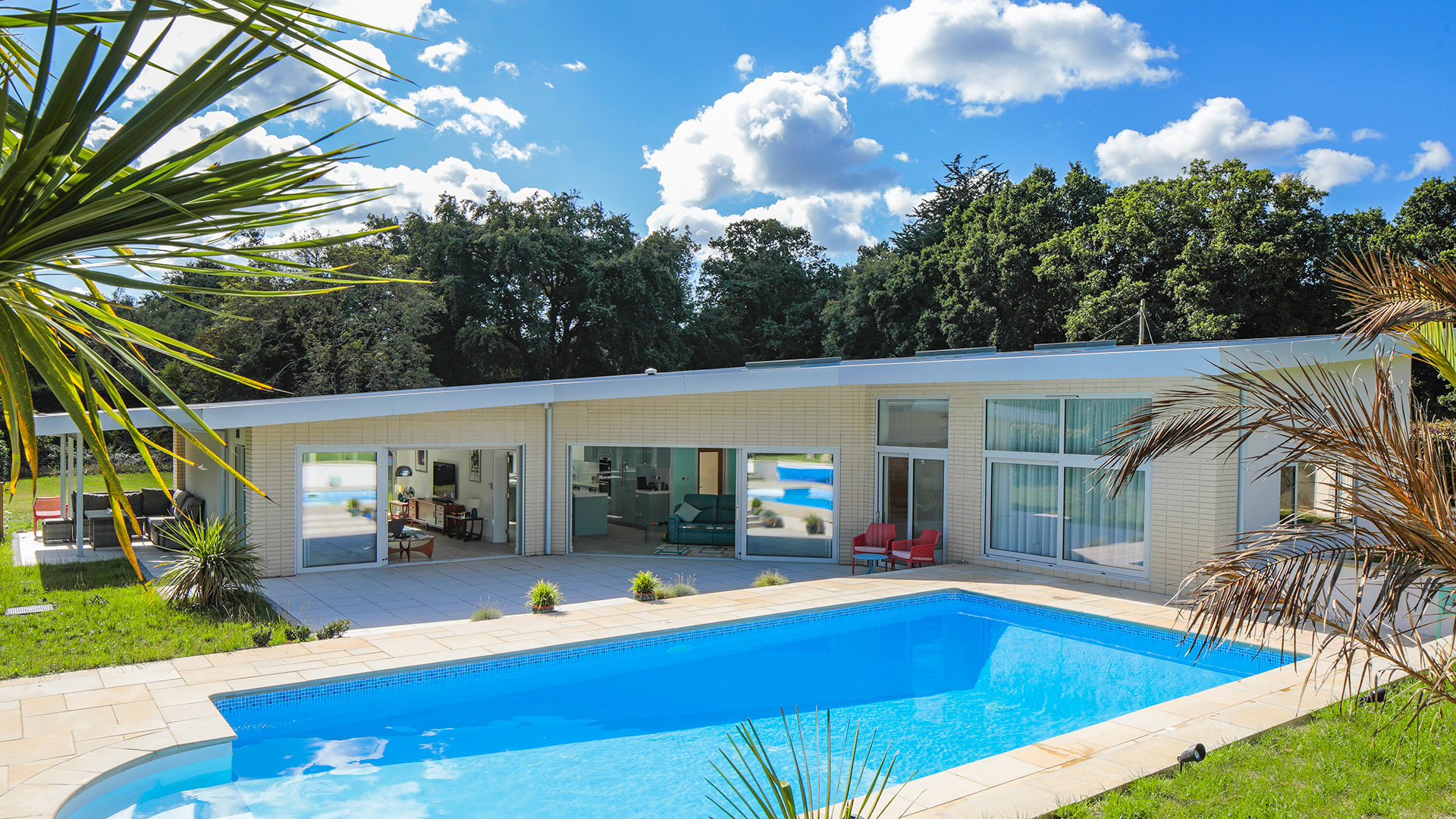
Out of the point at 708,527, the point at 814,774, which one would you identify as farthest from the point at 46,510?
the point at 814,774

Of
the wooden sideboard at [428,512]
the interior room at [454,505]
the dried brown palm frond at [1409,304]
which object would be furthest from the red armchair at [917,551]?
the dried brown palm frond at [1409,304]

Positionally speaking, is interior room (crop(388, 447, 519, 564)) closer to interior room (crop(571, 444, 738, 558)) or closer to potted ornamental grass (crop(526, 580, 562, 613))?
interior room (crop(571, 444, 738, 558))

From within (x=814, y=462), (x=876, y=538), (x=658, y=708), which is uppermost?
(x=814, y=462)

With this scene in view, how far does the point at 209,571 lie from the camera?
10.2 meters

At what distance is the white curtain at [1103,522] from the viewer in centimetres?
1191

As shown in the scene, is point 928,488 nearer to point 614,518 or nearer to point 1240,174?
point 614,518

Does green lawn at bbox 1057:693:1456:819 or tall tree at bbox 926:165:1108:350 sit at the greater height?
tall tree at bbox 926:165:1108:350

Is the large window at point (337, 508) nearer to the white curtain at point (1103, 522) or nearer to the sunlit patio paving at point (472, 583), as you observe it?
the sunlit patio paving at point (472, 583)

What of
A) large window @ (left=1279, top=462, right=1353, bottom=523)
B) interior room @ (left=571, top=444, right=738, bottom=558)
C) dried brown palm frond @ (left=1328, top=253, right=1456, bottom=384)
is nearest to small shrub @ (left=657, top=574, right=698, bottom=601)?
interior room @ (left=571, top=444, right=738, bottom=558)

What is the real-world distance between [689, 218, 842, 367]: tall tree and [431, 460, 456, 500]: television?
18.5 m

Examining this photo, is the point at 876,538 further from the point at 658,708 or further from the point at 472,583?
the point at 658,708

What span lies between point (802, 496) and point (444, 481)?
7580mm

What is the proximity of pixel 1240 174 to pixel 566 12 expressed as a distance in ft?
63.4

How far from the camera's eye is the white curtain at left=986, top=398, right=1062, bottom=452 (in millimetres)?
12766
